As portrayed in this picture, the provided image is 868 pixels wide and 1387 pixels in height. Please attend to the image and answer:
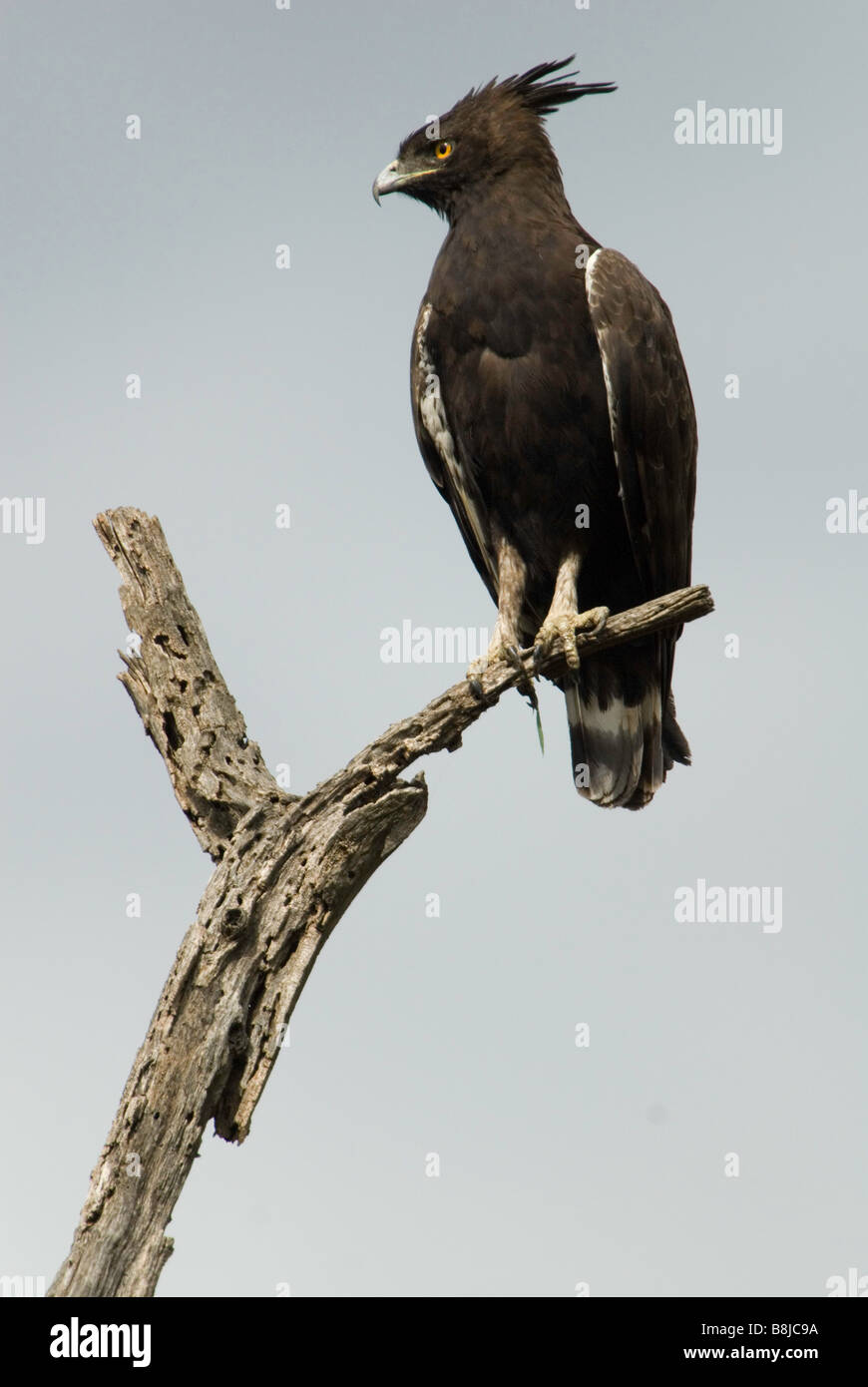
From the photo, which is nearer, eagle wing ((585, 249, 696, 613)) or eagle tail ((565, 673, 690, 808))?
eagle wing ((585, 249, 696, 613))

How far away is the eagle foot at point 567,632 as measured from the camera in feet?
21.7

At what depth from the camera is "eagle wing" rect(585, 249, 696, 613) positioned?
691cm

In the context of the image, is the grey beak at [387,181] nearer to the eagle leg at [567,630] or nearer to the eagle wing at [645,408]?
the eagle wing at [645,408]

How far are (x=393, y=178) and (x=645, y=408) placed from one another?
2.10m

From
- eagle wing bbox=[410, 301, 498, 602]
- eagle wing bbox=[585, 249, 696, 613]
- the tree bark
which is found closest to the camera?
the tree bark

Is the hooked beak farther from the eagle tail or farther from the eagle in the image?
the eagle tail

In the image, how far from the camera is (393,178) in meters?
7.87

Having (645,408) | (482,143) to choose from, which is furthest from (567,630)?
(482,143)

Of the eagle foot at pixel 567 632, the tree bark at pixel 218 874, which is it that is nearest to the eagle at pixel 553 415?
the eagle foot at pixel 567 632

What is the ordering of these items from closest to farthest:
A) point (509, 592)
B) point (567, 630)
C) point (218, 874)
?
point (218, 874) < point (567, 630) < point (509, 592)

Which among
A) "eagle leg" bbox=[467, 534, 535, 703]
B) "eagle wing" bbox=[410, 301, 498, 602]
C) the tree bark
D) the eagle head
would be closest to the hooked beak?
the eagle head

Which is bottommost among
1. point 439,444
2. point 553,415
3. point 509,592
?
point 509,592

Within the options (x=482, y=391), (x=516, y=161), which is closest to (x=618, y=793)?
(x=482, y=391)

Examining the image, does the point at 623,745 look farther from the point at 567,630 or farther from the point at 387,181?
the point at 387,181
